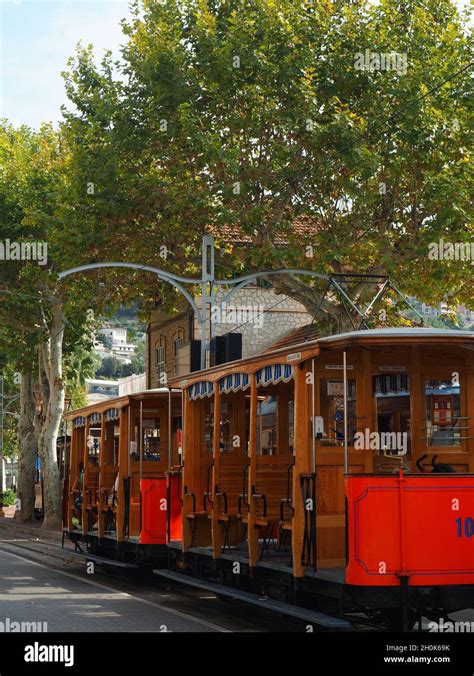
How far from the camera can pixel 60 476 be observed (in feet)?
127

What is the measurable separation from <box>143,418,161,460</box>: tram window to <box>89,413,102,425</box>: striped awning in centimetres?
215

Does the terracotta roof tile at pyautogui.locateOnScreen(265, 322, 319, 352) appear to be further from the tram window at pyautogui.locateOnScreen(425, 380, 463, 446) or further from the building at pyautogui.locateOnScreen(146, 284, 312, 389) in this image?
the tram window at pyautogui.locateOnScreen(425, 380, 463, 446)

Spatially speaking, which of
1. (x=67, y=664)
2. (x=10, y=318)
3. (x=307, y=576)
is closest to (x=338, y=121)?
(x=307, y=576)

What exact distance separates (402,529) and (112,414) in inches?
401

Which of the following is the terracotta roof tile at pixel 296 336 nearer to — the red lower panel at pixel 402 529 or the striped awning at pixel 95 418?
the striped awning at pixel 95 418

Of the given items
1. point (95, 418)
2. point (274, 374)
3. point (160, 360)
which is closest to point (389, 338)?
point (274, 374)

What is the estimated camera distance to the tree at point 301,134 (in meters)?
22.7

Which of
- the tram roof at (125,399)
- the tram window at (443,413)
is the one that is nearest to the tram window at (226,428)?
the tram roof at (125,399)

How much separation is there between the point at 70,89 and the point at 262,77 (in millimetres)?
5889

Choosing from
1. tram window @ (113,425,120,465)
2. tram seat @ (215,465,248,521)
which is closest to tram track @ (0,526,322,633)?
tram seat @ (215,465,248,521)

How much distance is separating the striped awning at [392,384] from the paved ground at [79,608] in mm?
3331

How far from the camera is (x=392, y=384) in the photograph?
1185 cm

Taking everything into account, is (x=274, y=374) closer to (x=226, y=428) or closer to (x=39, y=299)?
(x=226, y=428)

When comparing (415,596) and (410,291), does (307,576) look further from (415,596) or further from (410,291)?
(410,291)
